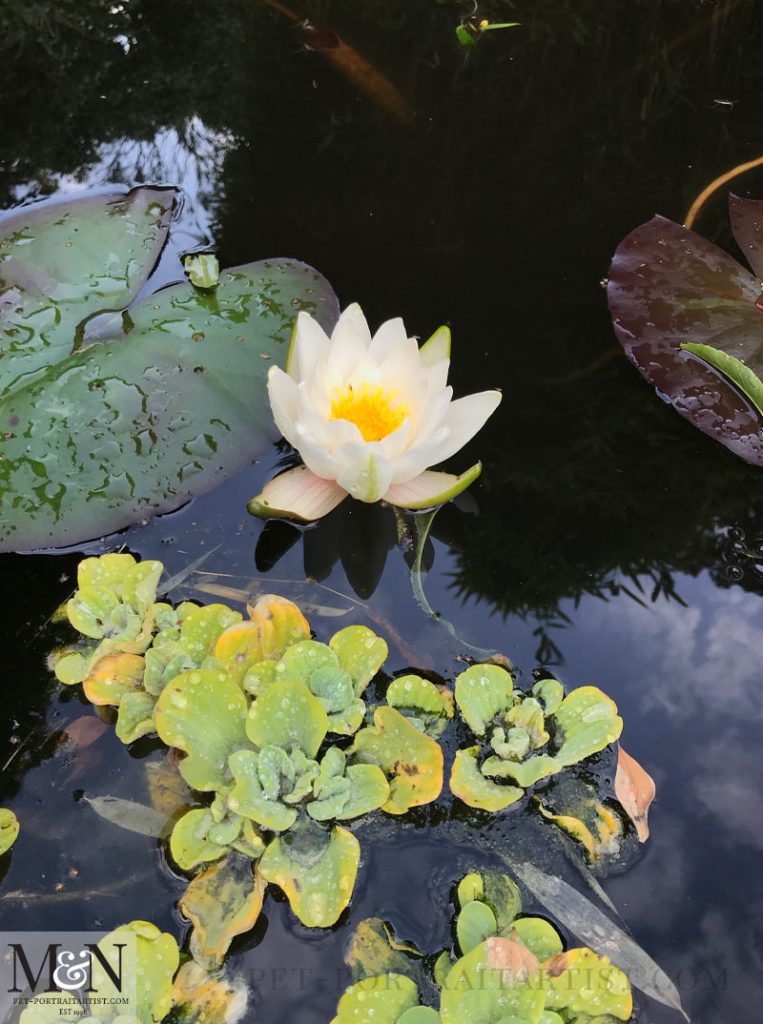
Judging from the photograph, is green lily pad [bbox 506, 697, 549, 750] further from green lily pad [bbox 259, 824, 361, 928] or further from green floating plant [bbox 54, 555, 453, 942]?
green lily pad [bbox 259, 824, 361, 928]

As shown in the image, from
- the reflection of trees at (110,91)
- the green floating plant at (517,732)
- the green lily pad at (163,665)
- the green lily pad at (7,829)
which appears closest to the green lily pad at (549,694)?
the green floating plant at (517,732)

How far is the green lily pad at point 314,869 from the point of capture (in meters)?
1.22

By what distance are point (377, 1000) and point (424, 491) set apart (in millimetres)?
978

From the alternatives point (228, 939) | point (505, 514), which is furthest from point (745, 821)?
point (228, 939)

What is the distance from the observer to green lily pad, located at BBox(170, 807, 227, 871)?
4.18ft

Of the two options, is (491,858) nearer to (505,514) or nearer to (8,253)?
Answer: (505,514)

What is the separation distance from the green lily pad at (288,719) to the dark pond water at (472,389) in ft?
0.69

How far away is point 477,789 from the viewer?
1.37 m

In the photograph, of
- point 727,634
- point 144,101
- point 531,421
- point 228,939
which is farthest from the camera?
point 144,101

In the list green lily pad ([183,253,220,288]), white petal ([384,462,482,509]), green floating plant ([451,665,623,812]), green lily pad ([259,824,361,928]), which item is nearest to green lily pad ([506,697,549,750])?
green floating plant ([451,665,623,812])

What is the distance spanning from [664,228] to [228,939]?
80.9 inches

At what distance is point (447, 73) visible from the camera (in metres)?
2.77

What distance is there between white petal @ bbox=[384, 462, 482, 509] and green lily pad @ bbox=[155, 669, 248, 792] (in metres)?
0.58

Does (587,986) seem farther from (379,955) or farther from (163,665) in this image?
(163,665)
